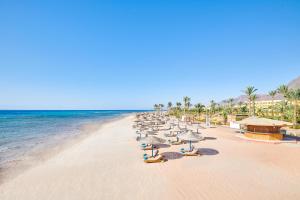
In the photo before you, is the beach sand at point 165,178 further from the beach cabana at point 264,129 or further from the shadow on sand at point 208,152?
the beach cabana at point 264,129

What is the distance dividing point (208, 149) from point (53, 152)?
45.9ft

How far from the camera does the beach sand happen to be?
7281 millimetres

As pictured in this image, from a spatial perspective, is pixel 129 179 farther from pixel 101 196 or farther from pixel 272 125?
pixel 272 125

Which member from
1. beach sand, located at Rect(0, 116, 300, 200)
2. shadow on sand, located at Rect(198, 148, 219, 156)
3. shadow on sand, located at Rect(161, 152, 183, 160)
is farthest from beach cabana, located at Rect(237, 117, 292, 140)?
shadow on sand, located at Rect(161, 152, 183, 160)

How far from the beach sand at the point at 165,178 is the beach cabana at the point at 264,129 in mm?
4240

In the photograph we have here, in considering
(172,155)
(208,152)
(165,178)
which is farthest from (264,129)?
(165,178)

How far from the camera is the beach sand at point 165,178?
287 inches

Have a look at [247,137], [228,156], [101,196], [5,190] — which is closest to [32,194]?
[5,190]

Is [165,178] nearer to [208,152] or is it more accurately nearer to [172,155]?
[172,155]

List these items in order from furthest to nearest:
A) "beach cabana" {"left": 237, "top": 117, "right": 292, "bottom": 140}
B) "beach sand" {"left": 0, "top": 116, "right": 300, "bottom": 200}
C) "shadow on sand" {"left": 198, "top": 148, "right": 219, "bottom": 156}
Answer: "beach cabana" {"left": 237, "top": 117, "right": 292, "bottom": 140} → "shadow on sand" {"left": 198, "top": 148, "right": 219, "bottom": 156} → "beach sand" {"left": 0, "top": 116, "right": 300, "bottom": 200}

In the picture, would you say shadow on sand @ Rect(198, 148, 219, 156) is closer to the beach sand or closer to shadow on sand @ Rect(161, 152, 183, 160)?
the beach sand

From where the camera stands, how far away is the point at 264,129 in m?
17.7

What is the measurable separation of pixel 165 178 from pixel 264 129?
47.5 ft

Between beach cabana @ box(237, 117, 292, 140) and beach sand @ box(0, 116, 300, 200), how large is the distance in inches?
167
